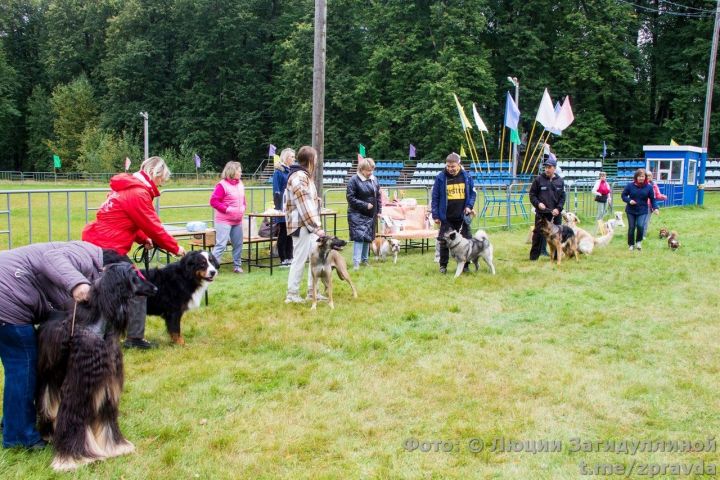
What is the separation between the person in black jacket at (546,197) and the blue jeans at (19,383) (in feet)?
28.1

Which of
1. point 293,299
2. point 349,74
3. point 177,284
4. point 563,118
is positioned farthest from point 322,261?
point 349,74

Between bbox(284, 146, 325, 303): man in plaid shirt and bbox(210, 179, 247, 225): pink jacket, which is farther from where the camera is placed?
bbox(210, 179, 247, 225): pink jacket

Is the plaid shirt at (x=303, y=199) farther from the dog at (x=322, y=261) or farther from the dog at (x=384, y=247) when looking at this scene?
the dog at (x=384, y=247)

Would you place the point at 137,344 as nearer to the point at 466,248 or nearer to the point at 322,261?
the point at 322,261

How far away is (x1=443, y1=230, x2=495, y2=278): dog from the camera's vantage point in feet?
29.8

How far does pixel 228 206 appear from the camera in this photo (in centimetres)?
898

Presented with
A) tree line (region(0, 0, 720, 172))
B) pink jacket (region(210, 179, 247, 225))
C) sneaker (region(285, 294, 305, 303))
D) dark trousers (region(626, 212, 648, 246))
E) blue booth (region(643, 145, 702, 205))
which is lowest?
sneaker (region(285, 294, 305, 303))

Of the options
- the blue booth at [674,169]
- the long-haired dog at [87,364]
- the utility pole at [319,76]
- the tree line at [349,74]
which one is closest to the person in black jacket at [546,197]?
the utility pole at [319,76]

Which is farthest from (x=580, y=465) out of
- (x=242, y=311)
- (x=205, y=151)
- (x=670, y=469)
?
(x=205, y=151)

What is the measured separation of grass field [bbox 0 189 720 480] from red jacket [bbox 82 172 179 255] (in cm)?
109

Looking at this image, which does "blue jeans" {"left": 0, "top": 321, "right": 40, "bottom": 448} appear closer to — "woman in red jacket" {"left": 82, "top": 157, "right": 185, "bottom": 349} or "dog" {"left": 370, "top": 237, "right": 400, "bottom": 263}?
"woman in red jacket" {"left": 82, "top": 157, "right": 185, "bottom": 349}

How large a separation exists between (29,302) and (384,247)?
314 inches

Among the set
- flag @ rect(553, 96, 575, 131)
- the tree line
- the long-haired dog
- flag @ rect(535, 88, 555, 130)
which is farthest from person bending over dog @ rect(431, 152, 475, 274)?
the tree line

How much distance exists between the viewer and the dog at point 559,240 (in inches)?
405
